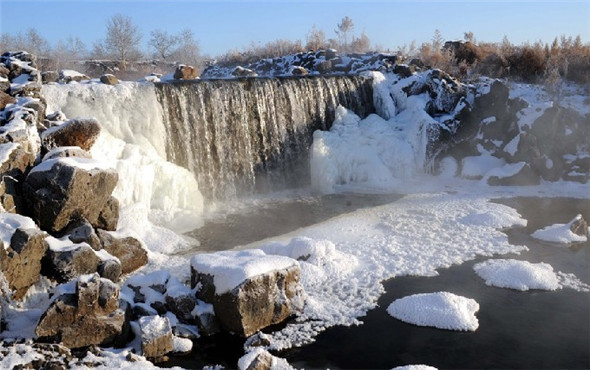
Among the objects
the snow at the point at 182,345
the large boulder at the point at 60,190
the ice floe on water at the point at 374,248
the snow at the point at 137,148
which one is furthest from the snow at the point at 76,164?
the snow at the point at 182,345

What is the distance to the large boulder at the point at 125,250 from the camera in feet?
30.2

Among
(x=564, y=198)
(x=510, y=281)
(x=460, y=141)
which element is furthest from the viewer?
(x=460, y=141)

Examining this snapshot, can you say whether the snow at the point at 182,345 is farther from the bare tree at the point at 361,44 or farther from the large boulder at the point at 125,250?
the bare tree at the point at 361,44

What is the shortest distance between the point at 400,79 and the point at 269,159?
700 cm

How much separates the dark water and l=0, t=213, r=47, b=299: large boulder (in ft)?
9.42

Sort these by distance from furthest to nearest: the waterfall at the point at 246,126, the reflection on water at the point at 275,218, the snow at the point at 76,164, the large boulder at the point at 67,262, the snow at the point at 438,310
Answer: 1. the waterfall at the point at 246,126
2. the reflection on water at the point at 275,218
3. the snow at the point at 76,164
4. the large boulder at the point at 67,262
5. the snow at the point at 438,310

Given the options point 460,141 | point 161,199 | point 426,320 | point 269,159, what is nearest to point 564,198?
point 460,141

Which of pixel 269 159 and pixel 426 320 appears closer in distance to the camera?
pixel 426 320

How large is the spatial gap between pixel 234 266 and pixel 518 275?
4.98m

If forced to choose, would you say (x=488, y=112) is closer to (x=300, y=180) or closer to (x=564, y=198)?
(x=564, y=198)

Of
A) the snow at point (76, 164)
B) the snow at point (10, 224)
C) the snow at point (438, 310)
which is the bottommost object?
the snow at point (438, 310)

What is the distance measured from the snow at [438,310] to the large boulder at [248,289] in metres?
1.54

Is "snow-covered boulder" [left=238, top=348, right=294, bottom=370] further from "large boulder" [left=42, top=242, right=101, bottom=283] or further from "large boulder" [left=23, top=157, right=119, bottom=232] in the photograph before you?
"large boulder" [left=23, top=157, right=119, bottom=232]

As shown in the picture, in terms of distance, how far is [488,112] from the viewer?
738 inches
